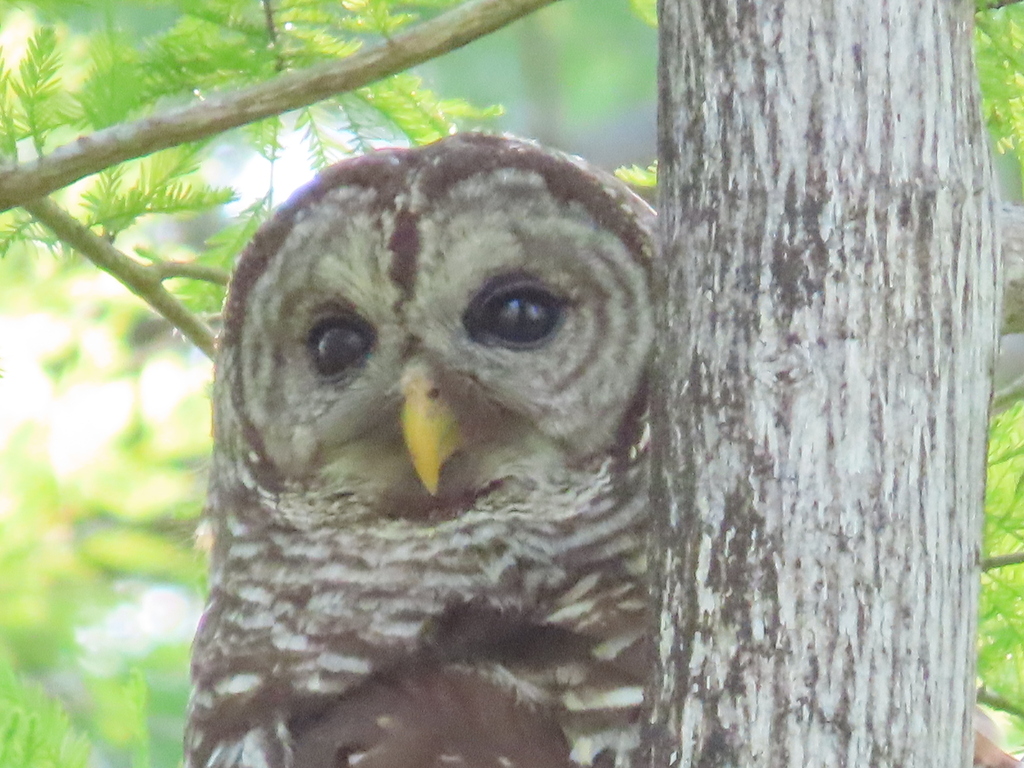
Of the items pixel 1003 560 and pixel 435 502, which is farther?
pixel 435 502

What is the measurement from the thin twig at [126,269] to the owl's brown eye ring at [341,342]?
300mm

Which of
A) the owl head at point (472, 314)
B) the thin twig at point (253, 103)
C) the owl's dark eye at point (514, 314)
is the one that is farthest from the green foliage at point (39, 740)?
the owl's dark eye at point (514, 314)

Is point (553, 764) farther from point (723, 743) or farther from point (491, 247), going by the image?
point (491, 247)

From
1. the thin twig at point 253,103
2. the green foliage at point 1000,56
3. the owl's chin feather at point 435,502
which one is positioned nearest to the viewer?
the thin twig at point 253,103

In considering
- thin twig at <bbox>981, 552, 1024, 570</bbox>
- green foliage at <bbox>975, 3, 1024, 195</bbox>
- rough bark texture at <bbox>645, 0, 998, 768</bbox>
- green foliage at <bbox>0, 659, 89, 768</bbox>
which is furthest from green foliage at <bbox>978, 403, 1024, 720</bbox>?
green foliage at <bbox>0, 659, 89, 768</bbox>

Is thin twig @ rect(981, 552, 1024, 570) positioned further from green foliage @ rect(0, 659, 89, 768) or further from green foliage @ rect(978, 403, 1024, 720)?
green foliage @ rect(0, 659, 89, 768)

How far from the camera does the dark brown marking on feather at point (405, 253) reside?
2.58 meters

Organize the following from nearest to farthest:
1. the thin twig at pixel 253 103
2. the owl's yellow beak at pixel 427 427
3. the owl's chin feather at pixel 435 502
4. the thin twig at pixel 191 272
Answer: the thin twig at pixel 253 103 < the owl's yellow beak at pixel 427 427 < the owl's chin feather at pixel 435 502 < the thin twig at pixel 191 272

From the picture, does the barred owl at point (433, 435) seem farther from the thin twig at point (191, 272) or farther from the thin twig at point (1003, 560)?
the thin twig at point (1003, 560)

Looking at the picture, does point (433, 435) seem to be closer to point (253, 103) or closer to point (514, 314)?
point (514, 314)

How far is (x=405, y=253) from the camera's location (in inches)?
102

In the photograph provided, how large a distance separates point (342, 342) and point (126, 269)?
1.27ft

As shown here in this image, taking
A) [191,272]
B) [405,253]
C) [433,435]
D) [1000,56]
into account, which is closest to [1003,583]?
[1000,56]

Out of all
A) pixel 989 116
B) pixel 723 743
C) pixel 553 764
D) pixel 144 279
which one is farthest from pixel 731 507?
pixel 144 279
